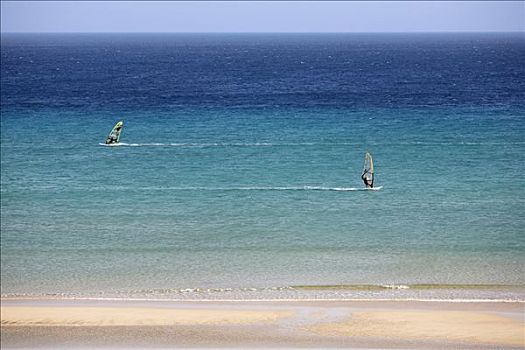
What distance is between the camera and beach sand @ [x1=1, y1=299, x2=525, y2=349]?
19.8 metres

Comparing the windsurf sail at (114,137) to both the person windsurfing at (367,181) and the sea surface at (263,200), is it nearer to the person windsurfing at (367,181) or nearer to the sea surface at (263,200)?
the sea surface at (263,200)

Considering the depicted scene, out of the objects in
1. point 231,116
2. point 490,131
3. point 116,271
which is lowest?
point 116,271

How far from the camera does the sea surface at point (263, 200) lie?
2561 cm

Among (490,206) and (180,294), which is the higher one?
(490,206)

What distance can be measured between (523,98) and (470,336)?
5384 centimetres

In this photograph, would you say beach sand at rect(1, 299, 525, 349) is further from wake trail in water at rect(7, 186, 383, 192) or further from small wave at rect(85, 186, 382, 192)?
small wave at rect(85, 186, 382, 192)

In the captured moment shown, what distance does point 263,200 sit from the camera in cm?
3719

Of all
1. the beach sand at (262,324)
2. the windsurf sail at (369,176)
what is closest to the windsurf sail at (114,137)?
the windsurf sail at (369,176)

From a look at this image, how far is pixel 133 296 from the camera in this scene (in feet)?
78.0

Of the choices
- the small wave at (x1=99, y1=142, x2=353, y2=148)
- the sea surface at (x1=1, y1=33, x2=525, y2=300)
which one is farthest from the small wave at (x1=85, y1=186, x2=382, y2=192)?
the small wave at (x1=99, y1=142, x2=353, y2=148)

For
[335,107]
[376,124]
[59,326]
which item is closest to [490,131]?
[376,124]

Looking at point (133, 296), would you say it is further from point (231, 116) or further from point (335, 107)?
point (335, 107)

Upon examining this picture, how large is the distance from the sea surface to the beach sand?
1.37m

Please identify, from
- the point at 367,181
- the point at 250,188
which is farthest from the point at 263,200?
the point at 367,181
